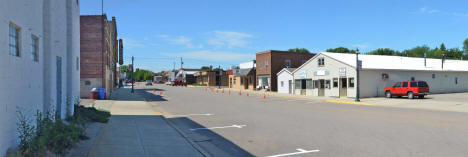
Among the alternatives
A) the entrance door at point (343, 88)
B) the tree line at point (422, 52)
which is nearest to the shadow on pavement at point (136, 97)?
the entrance door at point (343, 88)

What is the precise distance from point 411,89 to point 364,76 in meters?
4.30

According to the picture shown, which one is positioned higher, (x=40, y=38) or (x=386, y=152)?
(x=40, y=38)

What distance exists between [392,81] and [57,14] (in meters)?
30.6

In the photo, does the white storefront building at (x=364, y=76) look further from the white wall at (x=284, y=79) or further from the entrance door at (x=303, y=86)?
the white wall at (x=284, y=79)

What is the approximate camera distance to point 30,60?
743 centimetres

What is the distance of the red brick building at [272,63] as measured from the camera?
45.6m

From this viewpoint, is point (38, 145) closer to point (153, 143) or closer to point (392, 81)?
point (153, 143)

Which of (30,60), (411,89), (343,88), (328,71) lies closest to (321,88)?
(328,71)

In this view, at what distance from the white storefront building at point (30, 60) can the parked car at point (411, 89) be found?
25.9 m

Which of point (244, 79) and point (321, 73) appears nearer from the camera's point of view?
point (321, 73)

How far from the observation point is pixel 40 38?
830 cm

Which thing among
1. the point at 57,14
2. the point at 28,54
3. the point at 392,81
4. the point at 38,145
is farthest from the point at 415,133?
the point at 392,81

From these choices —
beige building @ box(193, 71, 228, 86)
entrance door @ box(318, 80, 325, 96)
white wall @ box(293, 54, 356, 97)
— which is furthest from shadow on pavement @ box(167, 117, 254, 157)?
beige building @ box(193, 71, 228, 86)

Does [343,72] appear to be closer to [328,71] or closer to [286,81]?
[328,71]
